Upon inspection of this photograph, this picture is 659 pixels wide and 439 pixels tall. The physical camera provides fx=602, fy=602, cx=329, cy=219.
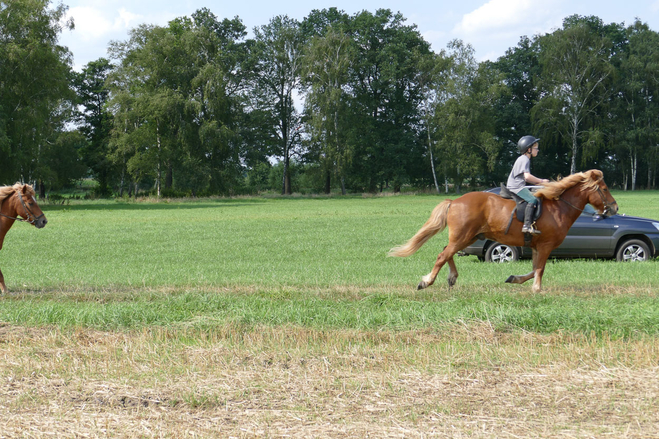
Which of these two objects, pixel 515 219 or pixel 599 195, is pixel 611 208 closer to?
pixel 599 195

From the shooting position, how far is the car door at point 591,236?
1530 cm

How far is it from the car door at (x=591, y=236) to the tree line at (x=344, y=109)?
47997mm

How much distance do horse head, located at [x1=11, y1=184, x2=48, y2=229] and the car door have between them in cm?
1207

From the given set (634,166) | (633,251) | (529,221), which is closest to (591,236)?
(633,251)

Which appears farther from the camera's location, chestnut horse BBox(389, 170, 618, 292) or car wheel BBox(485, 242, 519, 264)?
car wheel BBox(485, 242, 519, 264)

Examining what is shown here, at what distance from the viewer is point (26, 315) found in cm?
805

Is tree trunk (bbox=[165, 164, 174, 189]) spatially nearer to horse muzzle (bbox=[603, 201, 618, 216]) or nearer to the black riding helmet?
the black riding helmet

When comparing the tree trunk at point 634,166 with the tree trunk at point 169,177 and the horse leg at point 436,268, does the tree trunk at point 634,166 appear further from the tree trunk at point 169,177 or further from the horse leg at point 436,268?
the horse leg at point 436,268

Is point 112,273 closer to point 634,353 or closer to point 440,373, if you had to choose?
point 440,373

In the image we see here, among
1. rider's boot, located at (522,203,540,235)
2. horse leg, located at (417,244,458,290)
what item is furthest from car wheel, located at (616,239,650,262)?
horse leg, located at (417,244,458,290)

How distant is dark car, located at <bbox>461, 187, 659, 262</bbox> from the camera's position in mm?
15281

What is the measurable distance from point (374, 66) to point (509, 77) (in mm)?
18376

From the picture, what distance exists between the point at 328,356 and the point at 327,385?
2.77ft

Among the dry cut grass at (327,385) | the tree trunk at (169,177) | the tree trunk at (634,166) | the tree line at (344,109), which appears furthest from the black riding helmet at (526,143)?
the tree trunk at (634,166)
